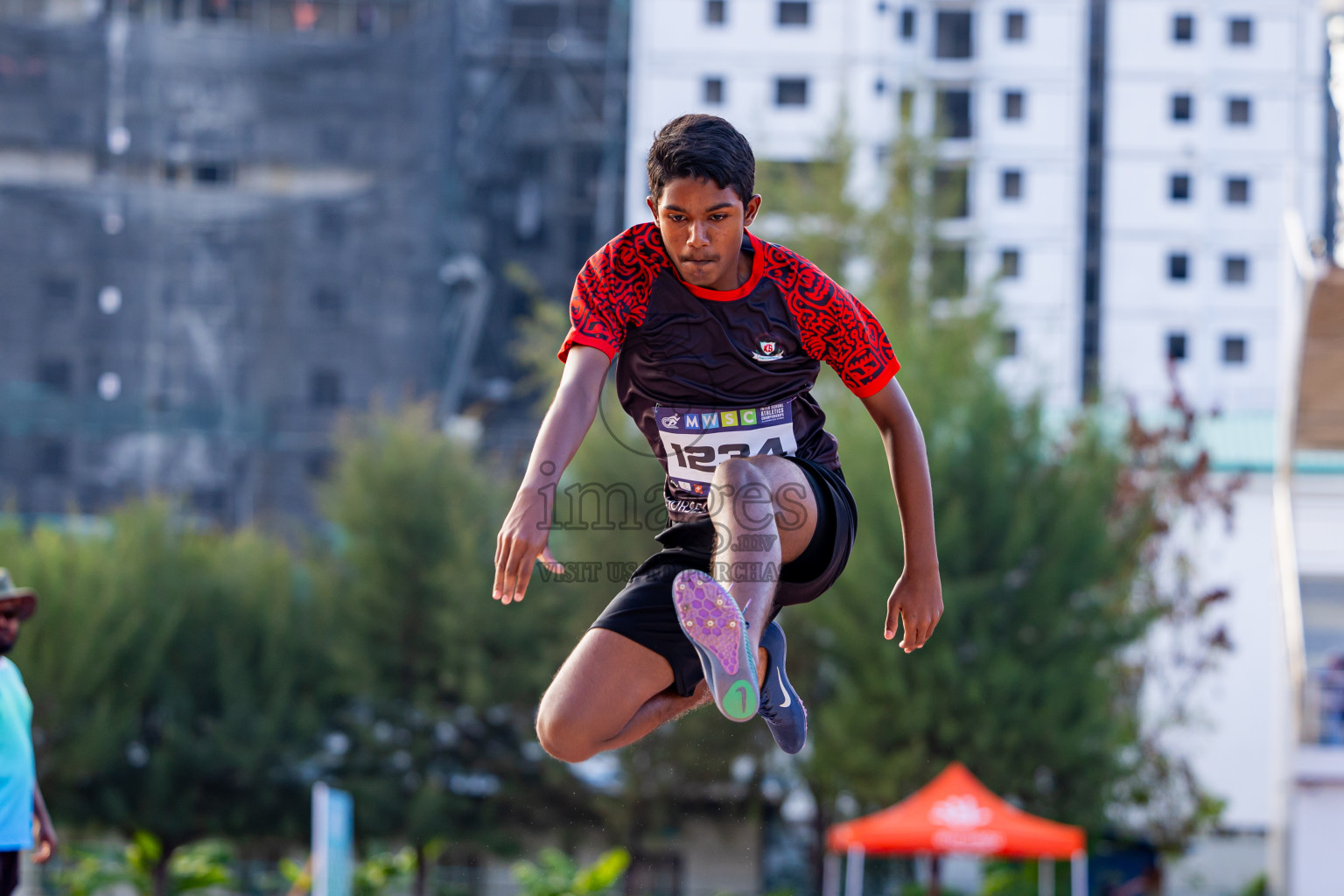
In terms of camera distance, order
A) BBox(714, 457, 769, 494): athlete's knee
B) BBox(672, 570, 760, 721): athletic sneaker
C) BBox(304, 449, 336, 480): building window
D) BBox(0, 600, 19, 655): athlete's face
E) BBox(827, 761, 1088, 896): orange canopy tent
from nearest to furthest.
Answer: BBox(672, 570, 760, 721): athletic sneaker → BBox(714, 457, 769, 494): athlete's knee → BBox(0, 600, 19, 655): athlete's face → BBox(827, 761, 1088, 896): orange canopy tent → BBox(304, 449, 336, 480): building window

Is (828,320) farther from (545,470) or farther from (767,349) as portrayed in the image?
(545,470)

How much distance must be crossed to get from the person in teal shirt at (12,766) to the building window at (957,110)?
55.2 m

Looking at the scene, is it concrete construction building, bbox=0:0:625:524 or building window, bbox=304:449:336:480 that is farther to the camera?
building window, bbox=304:449:336:480

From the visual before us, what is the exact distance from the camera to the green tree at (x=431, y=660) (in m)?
25.5

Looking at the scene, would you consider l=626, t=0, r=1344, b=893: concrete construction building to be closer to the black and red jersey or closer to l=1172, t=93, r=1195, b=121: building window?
l=1172, t=93, r=1195, b=121: building window

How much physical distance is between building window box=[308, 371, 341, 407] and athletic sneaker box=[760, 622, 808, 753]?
4027 centimetres

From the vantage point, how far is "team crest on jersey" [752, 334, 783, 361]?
4.71 metres

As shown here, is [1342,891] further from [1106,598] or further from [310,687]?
[310,687]

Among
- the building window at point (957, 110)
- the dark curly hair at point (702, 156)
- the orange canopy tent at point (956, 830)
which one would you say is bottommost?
the orange canopy tent at point (956, 830)

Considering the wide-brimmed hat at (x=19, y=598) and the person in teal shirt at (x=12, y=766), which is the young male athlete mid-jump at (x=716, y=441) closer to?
the person in teal shirt at (x=12, y=766)

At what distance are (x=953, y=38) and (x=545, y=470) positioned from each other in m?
→ 58.9

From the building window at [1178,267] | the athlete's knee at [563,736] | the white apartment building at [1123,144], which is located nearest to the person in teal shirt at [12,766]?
the athlete's knee at [563,736]

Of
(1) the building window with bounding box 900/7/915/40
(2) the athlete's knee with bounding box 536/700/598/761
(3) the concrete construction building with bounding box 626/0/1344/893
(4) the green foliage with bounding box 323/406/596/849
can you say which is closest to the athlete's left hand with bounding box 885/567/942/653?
(2) the athlete's knee with bounding box 536/700/598/761

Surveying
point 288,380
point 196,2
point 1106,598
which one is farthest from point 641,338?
point 196,2
